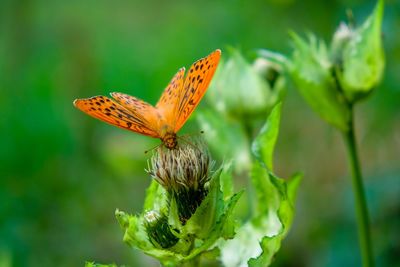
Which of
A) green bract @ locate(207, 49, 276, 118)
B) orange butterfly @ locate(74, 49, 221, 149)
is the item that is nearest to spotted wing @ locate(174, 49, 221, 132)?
orange butterfly @ locate(74, 49, 221, 149)

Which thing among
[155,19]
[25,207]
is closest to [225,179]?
[25,207]

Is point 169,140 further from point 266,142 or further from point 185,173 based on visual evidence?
point 266,142

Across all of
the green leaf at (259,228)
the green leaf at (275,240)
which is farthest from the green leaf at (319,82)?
the green leaf at (275,240)

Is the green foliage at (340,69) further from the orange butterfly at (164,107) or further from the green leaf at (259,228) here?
the orange butterfly at (164,107)

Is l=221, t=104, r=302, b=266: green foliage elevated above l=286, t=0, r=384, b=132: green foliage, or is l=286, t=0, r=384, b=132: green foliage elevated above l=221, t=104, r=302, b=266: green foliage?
l=286, t=0, r=384, b=132: green foliage

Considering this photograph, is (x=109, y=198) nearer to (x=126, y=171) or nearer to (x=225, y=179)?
(x=126, y=171)

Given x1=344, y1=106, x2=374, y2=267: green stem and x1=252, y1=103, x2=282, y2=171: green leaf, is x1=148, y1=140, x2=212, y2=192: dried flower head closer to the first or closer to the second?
x1=252, y1=103, x2=282, y2=171: green leaf
